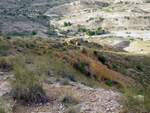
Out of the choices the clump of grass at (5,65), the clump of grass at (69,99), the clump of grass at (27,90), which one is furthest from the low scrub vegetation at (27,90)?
the clump of grass at (5,65)

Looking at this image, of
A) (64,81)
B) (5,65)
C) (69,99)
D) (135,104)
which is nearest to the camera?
Answer: (135,104)

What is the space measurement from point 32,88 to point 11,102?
2.29ft

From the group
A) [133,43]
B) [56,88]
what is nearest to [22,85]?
[56,88]

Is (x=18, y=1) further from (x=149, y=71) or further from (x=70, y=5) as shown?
(x=149, y=71)

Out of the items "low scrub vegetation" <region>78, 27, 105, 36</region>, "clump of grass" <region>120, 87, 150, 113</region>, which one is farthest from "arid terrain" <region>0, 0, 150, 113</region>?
"low scrub vegetation" <region>78, 27, 105, 36</region>

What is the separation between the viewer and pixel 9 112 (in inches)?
145

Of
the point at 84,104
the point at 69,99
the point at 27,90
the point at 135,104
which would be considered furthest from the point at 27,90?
the point at 135,104

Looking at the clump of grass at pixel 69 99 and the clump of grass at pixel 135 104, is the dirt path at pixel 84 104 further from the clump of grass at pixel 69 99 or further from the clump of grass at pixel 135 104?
the clump of grass at pixel 135 104

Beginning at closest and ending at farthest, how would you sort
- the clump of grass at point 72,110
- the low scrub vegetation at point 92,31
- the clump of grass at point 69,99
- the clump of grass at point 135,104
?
the clump of grass at point 135,104
the clump of grass at point 72,110
the clump of grass at point 69,99
the low scrub vegetation at point 92,31

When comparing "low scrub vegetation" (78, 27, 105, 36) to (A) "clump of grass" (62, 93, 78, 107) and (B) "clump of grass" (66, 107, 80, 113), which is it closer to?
(A) "clump of grass" (62, 93, 78, 107)

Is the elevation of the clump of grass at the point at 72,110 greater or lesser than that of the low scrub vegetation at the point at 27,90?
lesser

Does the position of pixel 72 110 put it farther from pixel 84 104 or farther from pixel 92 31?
pixel 92 31

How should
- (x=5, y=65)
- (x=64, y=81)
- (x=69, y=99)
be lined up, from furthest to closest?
(x=5, y=65) < (x=64, y=81) < (x=69, y=99)

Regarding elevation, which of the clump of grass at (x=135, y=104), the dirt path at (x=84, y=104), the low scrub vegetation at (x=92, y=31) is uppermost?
the clump of grass at (x=135, y=104)
